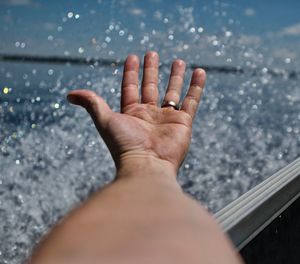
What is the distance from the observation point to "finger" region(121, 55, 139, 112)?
5.68ft

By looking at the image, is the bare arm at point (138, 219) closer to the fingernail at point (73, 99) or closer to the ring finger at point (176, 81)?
the fingernail at point (73, 99)

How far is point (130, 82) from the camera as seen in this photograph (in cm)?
179

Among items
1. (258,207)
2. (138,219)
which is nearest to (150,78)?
(258,207)

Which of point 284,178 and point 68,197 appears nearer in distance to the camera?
point 284,178

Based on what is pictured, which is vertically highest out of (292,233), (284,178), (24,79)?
(24,79)

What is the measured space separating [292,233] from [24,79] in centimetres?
3602

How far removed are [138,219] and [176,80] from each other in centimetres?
112

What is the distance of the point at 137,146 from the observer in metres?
1.40

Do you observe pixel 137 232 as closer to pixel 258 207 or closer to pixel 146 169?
pixel 146 169

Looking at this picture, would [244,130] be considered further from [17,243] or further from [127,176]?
[127,176]

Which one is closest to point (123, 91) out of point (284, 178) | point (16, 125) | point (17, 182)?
point (284, 178)

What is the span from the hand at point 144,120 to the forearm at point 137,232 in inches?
16.7

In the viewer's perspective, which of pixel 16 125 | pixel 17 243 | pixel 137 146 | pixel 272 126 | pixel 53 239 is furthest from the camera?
pixel 272 126

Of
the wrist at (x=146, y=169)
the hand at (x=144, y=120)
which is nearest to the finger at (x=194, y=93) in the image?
the hand at (x=144, y=120)
